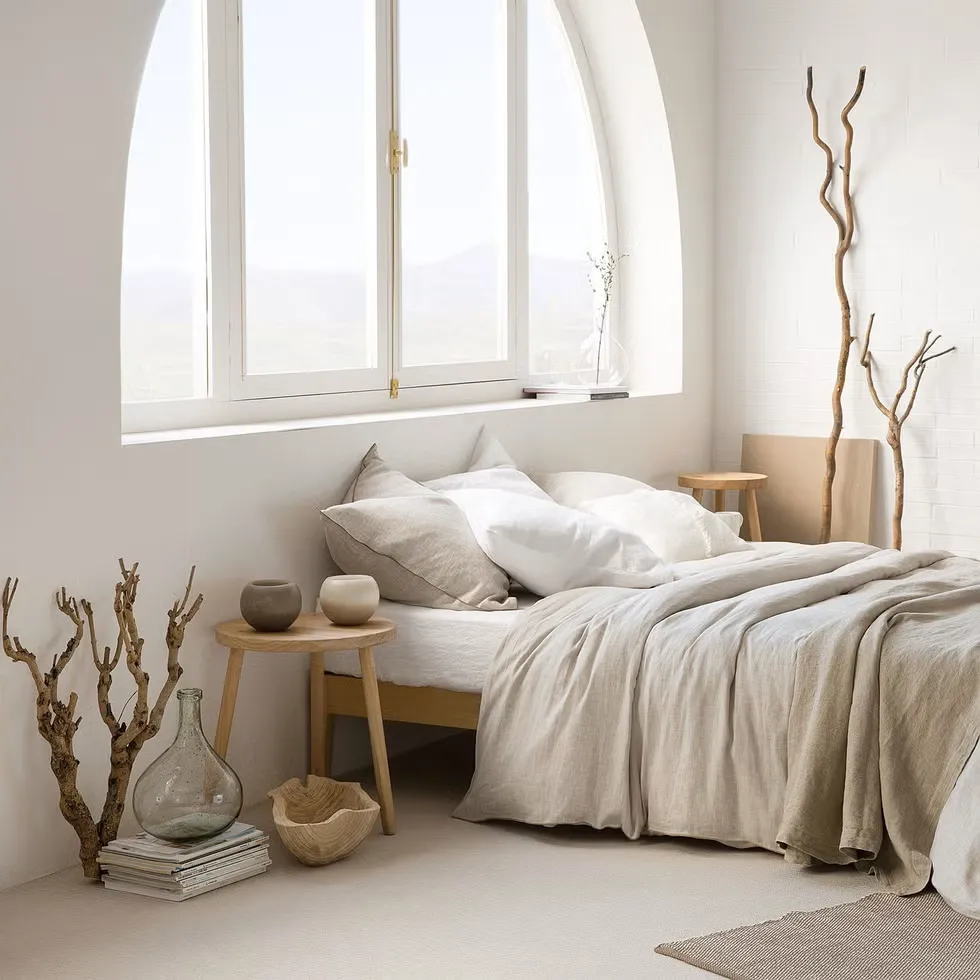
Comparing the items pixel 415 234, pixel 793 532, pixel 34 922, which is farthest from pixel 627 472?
pixel 34 922

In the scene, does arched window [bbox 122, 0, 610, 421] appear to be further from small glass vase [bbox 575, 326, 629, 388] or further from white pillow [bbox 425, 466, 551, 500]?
white pillow [bbox 425, 466, 551, 500]

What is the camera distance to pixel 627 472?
6195mm

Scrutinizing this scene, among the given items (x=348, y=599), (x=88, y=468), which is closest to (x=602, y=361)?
(x=348, y=599)

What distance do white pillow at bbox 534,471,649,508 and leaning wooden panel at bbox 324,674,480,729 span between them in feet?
3.80

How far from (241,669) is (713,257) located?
339cm

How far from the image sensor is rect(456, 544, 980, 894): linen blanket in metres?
3.70

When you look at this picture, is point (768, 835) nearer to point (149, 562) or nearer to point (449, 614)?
point (449, 614)

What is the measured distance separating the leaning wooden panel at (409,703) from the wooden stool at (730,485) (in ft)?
7.56

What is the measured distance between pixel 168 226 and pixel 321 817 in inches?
70.2

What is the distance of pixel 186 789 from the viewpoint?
3.64 metres

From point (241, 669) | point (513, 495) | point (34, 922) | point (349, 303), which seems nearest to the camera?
point (34, 922)

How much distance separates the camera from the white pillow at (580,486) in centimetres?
531

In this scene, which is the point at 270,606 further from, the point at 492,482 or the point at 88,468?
the point at 492,482

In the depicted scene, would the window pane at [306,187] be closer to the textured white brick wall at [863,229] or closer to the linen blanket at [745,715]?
the linen blanket at [745,715]
